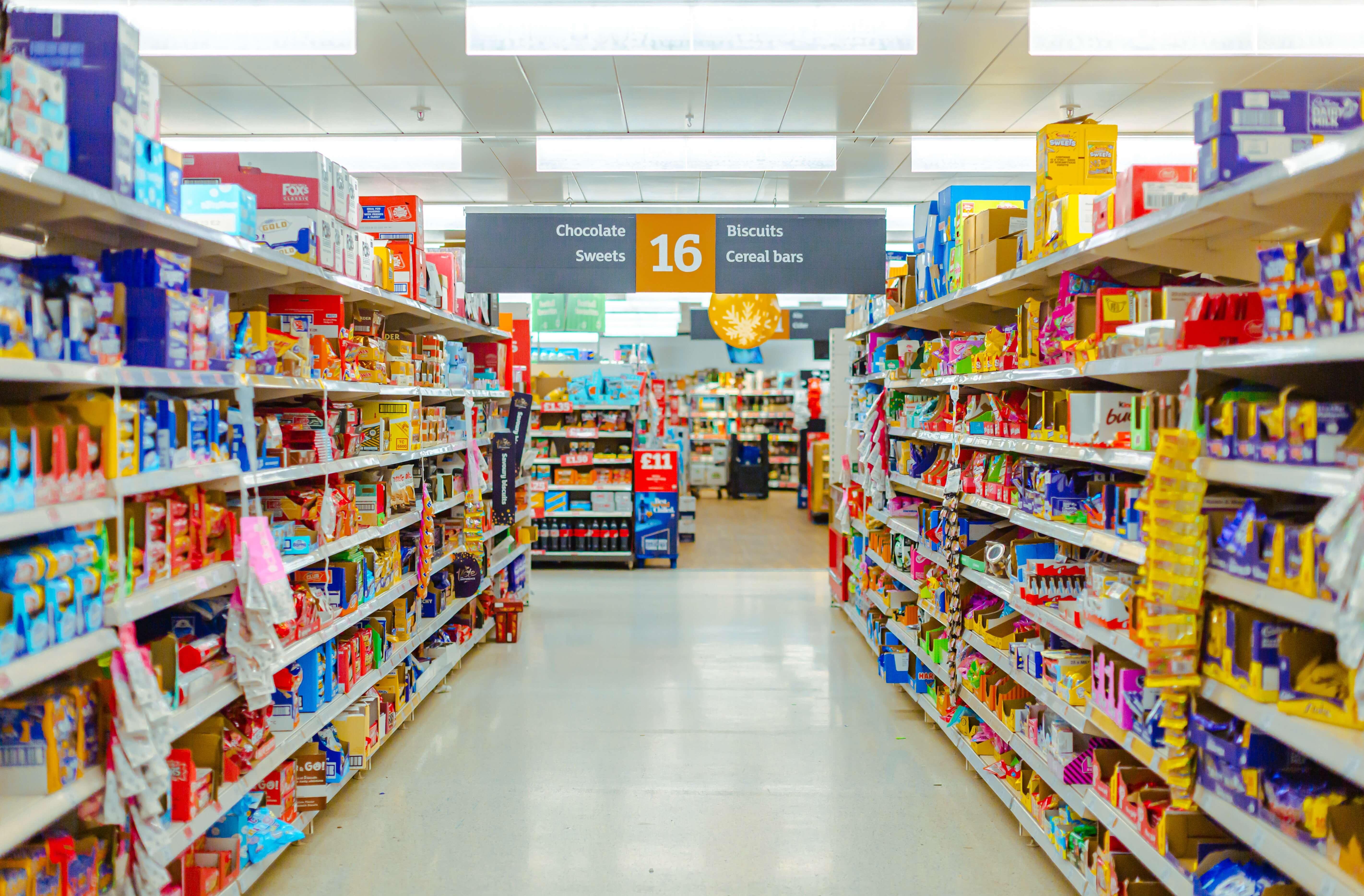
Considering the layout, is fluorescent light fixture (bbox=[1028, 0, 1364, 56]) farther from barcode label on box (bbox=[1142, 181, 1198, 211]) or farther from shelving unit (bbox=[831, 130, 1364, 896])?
barcode label on box (bbox=[1142, 181, 1198, 211])

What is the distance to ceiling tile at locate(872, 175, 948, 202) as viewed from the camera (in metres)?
8.95

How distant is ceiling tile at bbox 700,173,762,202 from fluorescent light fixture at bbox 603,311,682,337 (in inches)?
351

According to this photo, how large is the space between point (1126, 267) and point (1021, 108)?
14.6ft

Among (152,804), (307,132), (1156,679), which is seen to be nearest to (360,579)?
(152,804)

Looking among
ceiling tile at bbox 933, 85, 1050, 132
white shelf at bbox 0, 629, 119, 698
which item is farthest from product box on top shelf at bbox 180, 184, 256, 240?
ceiling tile at bbox 933, 85, 1050, 132

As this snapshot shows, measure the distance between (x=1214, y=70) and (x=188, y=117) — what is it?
7855mm

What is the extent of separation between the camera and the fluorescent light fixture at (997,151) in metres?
7.74

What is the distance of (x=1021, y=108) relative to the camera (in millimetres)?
6996

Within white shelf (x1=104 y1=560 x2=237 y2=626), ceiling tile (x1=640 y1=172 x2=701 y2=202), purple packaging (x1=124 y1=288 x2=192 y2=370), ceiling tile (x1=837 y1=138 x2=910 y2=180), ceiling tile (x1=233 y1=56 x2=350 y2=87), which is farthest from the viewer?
ceiling tile (x1=640 y1=172 x2=701 y2=202)

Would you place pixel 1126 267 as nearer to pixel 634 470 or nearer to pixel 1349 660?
pixel 1349 660

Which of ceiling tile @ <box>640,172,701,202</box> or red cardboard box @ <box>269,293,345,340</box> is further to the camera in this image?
ceiling tile @ <box>640,172,701,202</box>

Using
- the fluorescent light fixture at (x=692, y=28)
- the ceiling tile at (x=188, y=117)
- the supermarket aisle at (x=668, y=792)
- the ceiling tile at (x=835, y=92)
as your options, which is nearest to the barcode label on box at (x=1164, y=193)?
the supermarket aisle at (x=668, y=792)

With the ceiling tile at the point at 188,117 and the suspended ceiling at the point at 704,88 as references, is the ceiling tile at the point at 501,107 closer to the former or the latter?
the suspended ceiling at the point at 704,88

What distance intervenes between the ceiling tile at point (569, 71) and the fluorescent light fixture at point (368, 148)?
164cm
